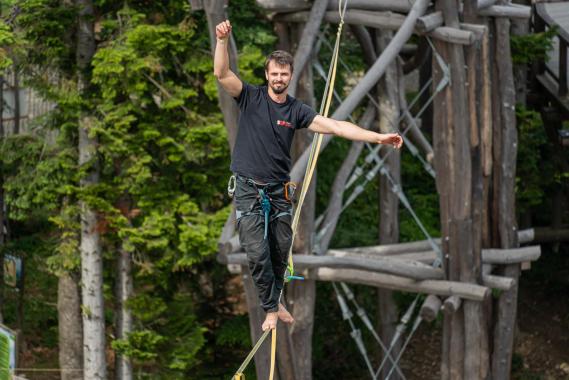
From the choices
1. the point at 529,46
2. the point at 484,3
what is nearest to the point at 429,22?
the point at 484,3

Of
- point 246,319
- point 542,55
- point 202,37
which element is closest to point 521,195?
point 542,55

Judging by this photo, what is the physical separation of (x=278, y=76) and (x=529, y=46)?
35.0 feet

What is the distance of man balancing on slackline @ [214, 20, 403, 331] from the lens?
715 cm

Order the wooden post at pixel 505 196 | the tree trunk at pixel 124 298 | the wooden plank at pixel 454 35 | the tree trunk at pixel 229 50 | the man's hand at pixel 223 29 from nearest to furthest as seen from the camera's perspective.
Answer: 1. the man's hand at pixel 223 29
2. the tree trunk at pixel 229 50
3. the wooden plank at pixel 454 35
4. the wooden post at pixel 505 196
5. the tree trunk at pixel 124 298

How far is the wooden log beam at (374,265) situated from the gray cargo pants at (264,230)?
16.1 ft

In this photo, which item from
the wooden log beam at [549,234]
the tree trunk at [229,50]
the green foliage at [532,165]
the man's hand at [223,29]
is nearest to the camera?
the man's hand at [223,29]

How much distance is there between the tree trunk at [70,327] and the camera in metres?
17.8

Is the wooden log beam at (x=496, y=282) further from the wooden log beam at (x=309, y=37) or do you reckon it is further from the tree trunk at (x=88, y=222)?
the tree trunk at (x=88, y=222)

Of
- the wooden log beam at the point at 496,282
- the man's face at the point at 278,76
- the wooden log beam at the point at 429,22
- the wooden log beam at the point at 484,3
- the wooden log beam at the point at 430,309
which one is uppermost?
the wooden log beam at the point at 484,3

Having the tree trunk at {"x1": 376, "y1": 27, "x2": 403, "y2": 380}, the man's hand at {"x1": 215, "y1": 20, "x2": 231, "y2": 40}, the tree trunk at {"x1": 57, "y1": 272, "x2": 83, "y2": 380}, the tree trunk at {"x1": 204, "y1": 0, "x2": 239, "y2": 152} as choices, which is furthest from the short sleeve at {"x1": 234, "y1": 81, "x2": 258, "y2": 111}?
the tree trunk at {"x1": 57, "y1": 272, "x2": 83, "y2": 380}

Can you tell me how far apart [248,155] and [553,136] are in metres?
11.6

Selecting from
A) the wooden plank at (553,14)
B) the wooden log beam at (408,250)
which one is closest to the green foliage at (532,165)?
the wooden plank at (553,14)

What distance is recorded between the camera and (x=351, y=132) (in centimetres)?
700

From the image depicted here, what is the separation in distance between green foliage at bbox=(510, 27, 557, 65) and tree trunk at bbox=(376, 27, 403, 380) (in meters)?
2.13
